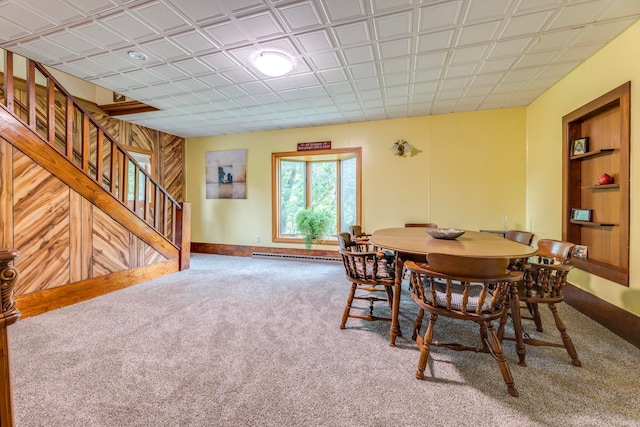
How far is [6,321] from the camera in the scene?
89 centimetres

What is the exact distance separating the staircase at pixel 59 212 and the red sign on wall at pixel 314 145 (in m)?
2.89

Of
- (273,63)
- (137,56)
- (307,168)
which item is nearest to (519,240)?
(273,63)

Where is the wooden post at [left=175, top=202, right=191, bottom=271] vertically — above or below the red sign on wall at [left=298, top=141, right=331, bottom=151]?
below

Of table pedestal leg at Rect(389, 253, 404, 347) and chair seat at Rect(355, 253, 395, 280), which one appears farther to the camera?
chair seat at Rect(355, 253, 395, 280)

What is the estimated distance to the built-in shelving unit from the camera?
2.38 meters

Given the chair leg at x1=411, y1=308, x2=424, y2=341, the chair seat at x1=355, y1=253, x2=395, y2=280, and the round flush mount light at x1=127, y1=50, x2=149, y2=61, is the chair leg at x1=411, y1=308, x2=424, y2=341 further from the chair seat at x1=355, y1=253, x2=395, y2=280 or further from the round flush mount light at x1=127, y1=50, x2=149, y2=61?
the round flush mount light at x1=127, y1=50, x2=149, y2=61

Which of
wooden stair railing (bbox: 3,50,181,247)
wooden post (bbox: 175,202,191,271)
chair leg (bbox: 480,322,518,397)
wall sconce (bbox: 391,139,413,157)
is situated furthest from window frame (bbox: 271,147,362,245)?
chair leg (bbox: 480,322,518,397)

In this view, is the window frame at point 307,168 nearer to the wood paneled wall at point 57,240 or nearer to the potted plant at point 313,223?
the potted plant at point 313,223

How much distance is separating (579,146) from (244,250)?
5.51 metres

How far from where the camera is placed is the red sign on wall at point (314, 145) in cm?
520

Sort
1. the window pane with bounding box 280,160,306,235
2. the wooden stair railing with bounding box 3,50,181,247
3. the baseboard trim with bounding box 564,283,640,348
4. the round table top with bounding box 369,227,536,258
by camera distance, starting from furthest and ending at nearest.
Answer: the window pane with bounding box 280,160,306,235
the wooden stair railing with bounding box 3,50,181,247
the baseboard trim with bounding box 564,283,640,348
the round table top with bounding box 369,227,536,258

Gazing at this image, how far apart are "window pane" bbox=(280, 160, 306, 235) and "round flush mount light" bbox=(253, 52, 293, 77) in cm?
289

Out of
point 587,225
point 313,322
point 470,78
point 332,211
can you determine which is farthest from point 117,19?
point 587,225

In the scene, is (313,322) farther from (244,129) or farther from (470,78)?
(244,129)
